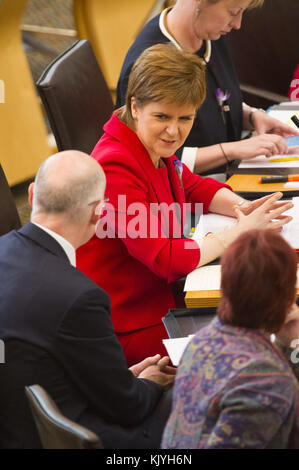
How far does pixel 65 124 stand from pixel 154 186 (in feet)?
1.50

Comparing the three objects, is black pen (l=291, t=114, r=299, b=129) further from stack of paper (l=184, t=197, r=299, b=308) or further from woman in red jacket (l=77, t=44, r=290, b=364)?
woman in red jacket (l=77, t=44, r=290, b=364)

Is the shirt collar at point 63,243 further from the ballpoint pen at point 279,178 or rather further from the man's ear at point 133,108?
the ballpoint pen at point 279,178

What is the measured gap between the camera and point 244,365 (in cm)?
98

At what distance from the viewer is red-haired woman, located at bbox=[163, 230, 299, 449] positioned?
38.0 inches

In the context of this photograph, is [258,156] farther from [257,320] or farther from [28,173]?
[28,173]

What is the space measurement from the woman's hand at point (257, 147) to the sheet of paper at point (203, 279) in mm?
772

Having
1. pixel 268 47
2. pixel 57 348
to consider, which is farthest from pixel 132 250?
pixel 268 47

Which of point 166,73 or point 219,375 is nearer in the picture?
point 219,375

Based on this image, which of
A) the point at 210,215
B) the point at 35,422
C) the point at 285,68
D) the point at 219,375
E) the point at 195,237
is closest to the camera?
the point at 219,375

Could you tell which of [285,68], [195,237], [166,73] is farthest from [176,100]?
[285,68]

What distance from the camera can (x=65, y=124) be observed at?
6.82 feet

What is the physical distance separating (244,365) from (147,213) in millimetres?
776

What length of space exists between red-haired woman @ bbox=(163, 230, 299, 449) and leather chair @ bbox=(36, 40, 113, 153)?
119cm

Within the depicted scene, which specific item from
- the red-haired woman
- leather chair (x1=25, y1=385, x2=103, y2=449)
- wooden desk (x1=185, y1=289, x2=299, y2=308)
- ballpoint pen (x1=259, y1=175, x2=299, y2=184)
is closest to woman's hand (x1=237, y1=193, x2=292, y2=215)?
ballpoint pen (x1=259, y1=175, x2=299, y2=184)
